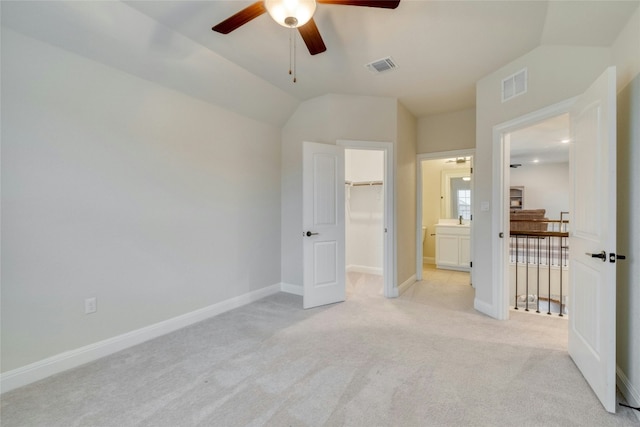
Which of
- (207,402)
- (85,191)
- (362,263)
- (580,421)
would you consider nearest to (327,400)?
(207,402)

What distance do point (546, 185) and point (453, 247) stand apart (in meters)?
5.99

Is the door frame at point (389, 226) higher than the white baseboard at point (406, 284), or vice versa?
the door frame at point (389, 226)

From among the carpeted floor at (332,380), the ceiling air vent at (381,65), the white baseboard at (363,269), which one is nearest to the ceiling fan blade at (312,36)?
the ceiling air vent at (381,65)

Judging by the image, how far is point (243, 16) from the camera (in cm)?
182

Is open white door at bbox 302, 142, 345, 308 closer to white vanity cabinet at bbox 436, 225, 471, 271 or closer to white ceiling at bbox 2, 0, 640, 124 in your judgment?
white ceiling at bbox 2, 0, 640, 124

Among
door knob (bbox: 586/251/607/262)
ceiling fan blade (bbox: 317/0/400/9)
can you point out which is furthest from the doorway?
ceiling fan blade (bbox: 317/0/400/9)

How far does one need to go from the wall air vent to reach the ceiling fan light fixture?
2.35 meters

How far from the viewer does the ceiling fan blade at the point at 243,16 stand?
67.2 inches

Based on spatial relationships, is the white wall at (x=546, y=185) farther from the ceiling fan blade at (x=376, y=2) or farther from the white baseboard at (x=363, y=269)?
the ceiling fan blade at (x=376, y=2)

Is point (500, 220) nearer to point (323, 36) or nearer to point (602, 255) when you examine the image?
point (602, 255)

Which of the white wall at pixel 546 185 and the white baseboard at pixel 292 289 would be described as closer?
the white baseboard at pixel 292 289

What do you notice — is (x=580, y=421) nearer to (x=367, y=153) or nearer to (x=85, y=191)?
(x=85, y=191)

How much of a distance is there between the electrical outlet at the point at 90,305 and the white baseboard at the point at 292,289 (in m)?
2.27

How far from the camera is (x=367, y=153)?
208 inches
